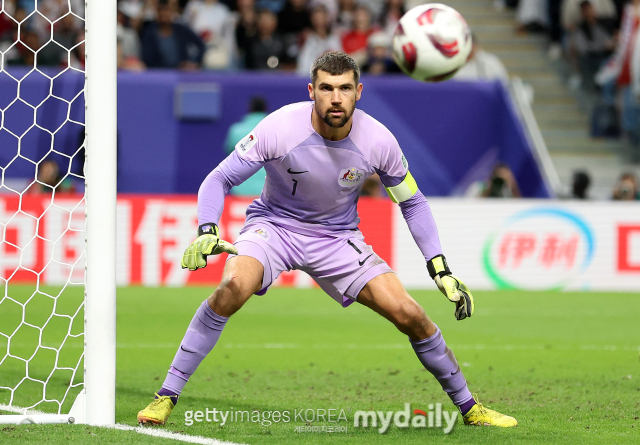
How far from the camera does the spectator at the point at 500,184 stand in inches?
516

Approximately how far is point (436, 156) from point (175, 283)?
470 centimetres

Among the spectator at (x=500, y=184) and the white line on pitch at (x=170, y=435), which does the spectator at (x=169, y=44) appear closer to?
the spectator at (x=500, y=184)

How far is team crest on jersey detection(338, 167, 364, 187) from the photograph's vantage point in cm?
492

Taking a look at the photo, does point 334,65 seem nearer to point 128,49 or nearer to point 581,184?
point 581,184

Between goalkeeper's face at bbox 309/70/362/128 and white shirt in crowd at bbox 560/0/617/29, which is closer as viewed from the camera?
goalkeeper's face at bbox 309/70/362/128

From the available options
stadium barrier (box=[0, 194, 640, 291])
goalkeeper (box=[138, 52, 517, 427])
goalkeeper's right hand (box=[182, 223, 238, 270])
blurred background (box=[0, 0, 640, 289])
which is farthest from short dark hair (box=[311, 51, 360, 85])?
stadium barrier (box=[0, 194, 640, 291])

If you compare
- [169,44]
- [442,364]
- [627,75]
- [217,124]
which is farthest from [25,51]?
[442,364]

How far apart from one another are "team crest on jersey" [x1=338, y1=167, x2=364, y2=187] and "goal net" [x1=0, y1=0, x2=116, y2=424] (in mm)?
1187

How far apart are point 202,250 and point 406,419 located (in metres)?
1.53

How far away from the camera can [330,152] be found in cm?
488

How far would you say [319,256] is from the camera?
4.97 m

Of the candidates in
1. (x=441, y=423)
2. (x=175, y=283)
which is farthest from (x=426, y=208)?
(x=175, y=283)

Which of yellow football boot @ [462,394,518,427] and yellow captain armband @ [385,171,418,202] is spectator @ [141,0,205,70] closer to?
yellow captain armband @ [385,171,418,202]

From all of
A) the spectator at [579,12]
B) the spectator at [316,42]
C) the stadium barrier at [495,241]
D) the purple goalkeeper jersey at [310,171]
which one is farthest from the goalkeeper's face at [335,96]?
the spectator at [579,12]
